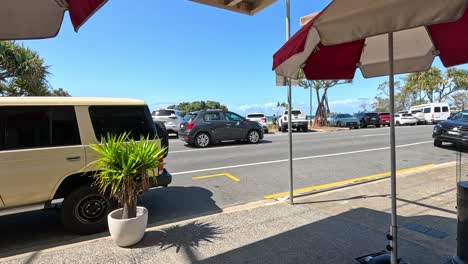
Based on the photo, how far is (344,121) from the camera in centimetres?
3409

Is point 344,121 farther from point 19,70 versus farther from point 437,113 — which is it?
point 19,70

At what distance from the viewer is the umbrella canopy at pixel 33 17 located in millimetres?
2296

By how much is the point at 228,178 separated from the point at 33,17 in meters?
6.32

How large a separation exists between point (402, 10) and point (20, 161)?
4.54m

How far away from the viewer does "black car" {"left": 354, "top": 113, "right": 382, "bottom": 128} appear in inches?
1273

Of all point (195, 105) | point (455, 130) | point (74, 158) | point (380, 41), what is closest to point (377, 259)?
point (380, 41)

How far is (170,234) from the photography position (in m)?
4.29

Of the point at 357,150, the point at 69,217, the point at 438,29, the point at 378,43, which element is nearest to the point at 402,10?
the point at 438,29

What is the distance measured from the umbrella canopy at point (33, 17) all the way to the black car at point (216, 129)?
39.6 ft

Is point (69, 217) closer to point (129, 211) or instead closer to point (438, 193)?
point (129, 211)

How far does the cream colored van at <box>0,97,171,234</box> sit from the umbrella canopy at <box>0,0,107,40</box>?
212 centimetres

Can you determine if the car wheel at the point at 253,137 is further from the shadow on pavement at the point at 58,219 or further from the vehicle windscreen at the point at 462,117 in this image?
the shadow on pavement at the point at 58,219

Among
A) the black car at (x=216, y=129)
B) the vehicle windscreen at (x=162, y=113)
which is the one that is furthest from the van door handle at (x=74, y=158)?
the vehicle windscreen at (x=162, y=113)

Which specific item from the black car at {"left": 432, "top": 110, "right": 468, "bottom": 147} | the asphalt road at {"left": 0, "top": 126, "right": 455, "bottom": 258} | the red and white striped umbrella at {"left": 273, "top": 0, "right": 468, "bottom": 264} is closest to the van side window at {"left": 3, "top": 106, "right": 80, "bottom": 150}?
the asphalt road at {"left": 0, "top": 126, "right": 455, "bottom": 258}
